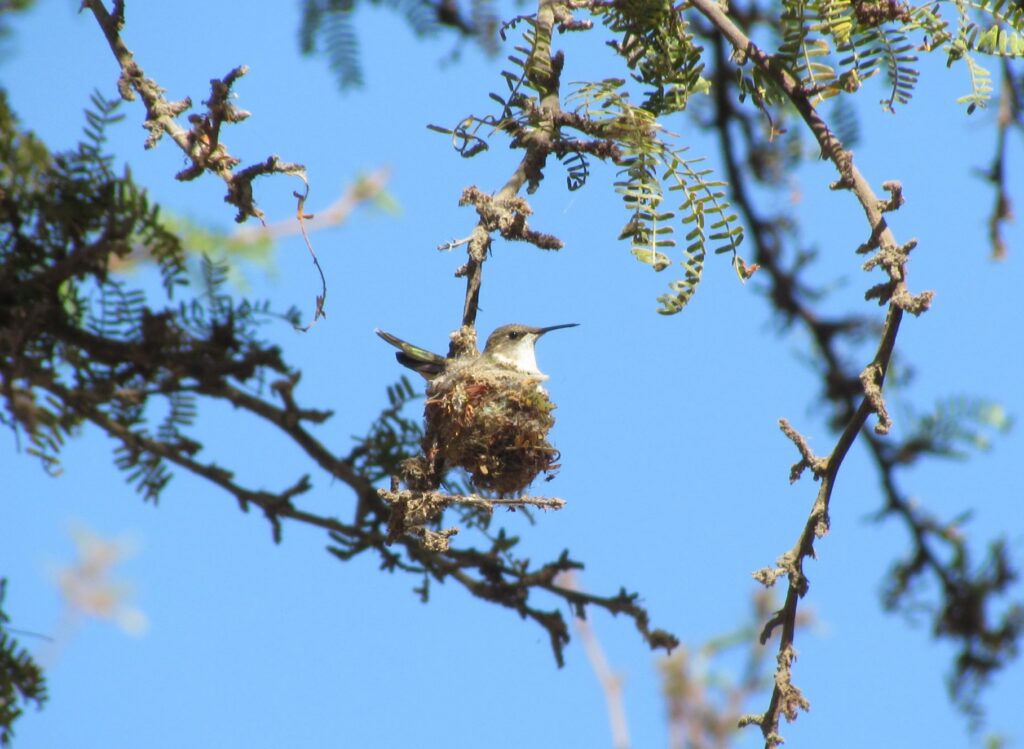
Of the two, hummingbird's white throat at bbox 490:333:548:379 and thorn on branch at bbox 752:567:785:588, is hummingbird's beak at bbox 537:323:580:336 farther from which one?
thorn on branch at bbox 752:567:785:588

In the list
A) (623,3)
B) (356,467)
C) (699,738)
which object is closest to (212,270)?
(356,467)

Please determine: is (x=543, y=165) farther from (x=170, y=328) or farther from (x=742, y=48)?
(x=170, y=328)

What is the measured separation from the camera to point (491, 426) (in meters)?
3.28

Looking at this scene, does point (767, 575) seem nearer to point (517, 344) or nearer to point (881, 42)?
point (881, 42)

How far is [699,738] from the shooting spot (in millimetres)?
6852

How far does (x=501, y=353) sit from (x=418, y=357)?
1.47ft

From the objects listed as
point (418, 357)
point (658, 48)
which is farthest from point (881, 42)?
point (418, 357)

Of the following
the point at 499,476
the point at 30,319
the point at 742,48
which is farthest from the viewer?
the point at 499,476

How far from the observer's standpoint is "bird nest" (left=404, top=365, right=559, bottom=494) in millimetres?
3197

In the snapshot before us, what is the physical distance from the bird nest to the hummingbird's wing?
32 centimetres

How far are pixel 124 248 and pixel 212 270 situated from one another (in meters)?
0.33

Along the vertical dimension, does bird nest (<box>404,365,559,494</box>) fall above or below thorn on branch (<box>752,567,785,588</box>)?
above

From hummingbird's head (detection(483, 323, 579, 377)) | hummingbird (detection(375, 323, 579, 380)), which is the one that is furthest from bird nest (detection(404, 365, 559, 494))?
hummingbird's head (detection(483, 323, 579, 377))

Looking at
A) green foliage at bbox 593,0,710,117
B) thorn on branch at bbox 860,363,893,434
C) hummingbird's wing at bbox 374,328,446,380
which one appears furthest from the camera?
hummingbird's wing at bbox 374,328,446,380
